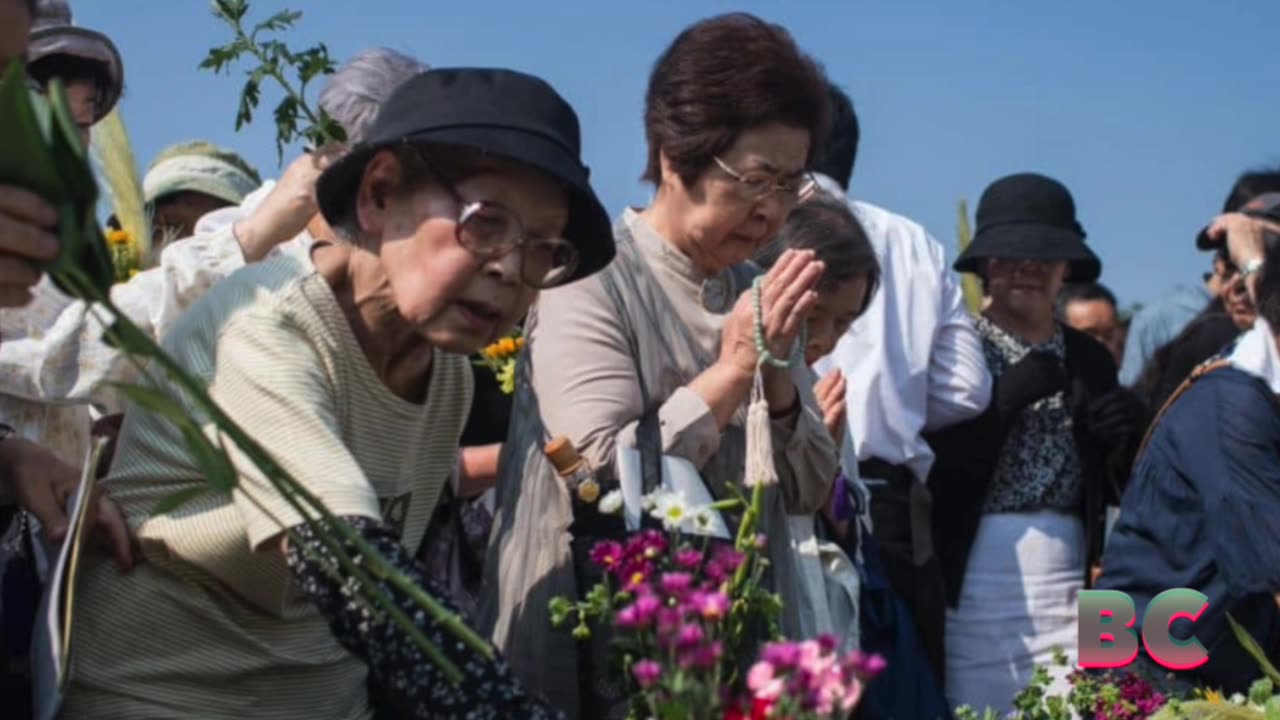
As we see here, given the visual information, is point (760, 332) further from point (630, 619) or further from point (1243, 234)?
point (1243, 234)

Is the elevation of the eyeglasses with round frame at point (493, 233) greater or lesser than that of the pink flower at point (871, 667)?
greater

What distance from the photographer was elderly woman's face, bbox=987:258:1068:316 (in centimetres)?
492

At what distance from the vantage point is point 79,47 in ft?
10.0

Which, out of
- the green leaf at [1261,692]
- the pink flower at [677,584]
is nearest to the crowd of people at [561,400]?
the pink flower at [677,584]

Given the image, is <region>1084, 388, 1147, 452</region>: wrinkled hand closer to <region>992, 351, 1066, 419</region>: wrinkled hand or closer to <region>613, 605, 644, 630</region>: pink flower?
<region>992, 351, 1066, 419</region>: wrinkled hand

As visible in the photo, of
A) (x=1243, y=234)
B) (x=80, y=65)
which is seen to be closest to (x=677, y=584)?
(x=80, y=65)

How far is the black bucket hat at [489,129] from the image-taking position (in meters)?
2.12

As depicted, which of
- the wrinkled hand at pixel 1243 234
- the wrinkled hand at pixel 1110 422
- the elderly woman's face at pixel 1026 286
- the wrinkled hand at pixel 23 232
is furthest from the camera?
the wrinkled hand at pixel 1243 234

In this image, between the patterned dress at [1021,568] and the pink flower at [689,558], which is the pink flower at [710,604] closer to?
the pink flower at [689,558]

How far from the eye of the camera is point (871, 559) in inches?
144

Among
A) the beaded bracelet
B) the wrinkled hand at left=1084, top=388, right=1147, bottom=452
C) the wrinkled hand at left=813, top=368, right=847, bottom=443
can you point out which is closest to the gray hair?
the beaded bracelet

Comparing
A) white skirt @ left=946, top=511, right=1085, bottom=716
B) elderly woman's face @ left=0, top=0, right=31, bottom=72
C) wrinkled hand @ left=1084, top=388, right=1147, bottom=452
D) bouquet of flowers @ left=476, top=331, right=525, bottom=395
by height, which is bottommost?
white skirt @ left=946, top=511, right=1085, bottom=716

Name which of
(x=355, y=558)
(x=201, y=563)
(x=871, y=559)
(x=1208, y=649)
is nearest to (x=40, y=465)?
(x=201, y=563)

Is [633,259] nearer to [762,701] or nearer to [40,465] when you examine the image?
[40,465]
